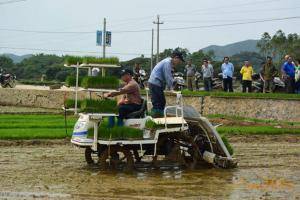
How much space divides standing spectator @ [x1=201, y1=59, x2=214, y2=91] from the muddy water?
46.5 ft

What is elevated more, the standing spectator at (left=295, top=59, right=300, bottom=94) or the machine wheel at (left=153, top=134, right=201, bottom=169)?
the standing spectator at (left=295, top=59, right=300, bottom=94)

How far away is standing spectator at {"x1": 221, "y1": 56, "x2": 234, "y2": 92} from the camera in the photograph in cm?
2855

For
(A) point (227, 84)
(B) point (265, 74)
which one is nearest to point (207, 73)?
(A) point (227, 84)

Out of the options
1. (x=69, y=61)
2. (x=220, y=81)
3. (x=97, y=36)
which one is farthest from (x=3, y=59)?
(x=69, y=61)

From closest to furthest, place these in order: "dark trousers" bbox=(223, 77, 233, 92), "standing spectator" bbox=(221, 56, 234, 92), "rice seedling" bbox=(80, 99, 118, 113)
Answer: "rice seedling" bbox=(80, 99, 118, 113)
"standing spectator" bbox=(221, 56, 234, 92)
"dark trousers" bbox=(223, 77, 233, 92)

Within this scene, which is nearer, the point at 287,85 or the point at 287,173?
the point at 287,173

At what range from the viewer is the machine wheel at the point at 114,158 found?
43.1 feet

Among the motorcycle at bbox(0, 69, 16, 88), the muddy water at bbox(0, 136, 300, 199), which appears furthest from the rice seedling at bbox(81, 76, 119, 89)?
the motorcycle at bbox(0, 69, 16, 88)

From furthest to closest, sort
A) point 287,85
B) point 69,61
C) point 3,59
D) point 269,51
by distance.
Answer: point 3,59, point 269,51, point 287,85, point 69,61

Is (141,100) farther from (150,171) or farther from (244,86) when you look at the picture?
(244,86)

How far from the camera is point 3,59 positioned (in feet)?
254

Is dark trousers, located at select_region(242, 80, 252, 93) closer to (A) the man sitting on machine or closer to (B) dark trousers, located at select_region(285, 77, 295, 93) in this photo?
(B) dark trousers, located at select_region(285, 77, 295, 93)

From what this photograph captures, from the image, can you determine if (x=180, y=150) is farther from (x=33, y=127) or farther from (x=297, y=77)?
(x=297, y=77)

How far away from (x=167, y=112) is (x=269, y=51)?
50.4 m
